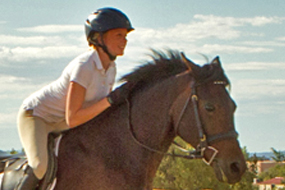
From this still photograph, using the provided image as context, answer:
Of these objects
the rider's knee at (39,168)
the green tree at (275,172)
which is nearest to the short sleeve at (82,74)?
the rider's knee at (39,168)

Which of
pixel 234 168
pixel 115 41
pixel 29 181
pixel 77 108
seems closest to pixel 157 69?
pixel 115 41

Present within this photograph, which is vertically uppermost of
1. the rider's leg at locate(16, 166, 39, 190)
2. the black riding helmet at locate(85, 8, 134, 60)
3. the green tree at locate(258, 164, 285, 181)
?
the green tree at locate(258, 164, 285, 181)

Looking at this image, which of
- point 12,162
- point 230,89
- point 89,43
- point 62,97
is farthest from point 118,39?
point 12,162

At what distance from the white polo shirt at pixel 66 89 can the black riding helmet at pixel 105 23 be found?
24 cm

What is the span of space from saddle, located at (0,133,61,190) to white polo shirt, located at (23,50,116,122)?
248 mm

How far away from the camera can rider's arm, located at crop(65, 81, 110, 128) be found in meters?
5.70

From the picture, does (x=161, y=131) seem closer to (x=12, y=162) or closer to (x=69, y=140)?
(x=69, y=140)

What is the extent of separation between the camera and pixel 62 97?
5.98 m

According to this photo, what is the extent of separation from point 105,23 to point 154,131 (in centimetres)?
122

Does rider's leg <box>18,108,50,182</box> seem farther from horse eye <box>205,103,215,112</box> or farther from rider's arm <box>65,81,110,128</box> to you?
horse eye <box>205,103,215,112</box>

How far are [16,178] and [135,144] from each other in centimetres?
130

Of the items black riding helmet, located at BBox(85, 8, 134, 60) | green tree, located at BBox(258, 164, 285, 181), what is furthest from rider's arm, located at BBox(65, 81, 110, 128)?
green tree, located at BBox(258, 164, 285, 181)

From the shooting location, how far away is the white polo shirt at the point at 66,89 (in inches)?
230

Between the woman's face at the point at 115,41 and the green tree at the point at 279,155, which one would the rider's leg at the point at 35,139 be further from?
the green tree at the point at 279,155
